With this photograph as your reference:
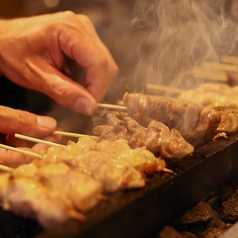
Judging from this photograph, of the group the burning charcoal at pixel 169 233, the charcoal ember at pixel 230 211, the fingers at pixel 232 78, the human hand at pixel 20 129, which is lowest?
the charcoal ember at pixel 230 211

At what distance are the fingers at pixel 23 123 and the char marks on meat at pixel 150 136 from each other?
1.82 ft

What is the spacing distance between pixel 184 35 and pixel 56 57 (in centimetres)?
275

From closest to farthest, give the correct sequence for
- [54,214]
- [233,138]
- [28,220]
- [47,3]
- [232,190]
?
[54,214] → [28,220] → [233,138] → [232,190] → [47,3]

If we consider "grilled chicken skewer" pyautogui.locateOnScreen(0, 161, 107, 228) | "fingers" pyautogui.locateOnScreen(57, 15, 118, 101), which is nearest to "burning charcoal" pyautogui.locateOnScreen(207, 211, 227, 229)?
"grilled chicken skewer" pyautogui.locateOnScreen(0, 161, 107, 228)

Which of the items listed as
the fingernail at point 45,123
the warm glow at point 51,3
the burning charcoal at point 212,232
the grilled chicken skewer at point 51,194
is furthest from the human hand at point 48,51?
the warm glow at point 51,3

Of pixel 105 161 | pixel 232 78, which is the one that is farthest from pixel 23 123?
pixel 232 78

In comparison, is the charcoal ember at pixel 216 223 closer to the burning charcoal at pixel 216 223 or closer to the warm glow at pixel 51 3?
the burning charcoal at pixel 216 223

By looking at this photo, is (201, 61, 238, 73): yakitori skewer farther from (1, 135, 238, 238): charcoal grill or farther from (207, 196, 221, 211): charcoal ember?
(207, 196, 221, 211): charcoal ember

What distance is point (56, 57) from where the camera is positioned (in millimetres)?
5012

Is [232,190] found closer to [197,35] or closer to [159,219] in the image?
[159,219]

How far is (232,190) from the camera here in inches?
153

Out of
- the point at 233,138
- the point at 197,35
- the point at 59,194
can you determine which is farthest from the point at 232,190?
the point at 197,35

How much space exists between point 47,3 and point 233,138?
5282 mm

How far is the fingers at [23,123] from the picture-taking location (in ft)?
12.4
